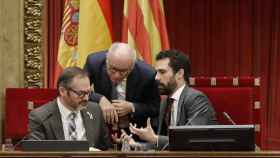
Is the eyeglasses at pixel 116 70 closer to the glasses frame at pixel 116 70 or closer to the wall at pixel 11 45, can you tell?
the glasses frame at pixel 116 70

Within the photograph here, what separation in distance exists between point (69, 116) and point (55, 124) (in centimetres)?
11

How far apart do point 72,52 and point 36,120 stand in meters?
1.93

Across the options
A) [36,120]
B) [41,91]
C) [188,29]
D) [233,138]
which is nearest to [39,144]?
[36,120]

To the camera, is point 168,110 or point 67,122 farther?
point 168,110

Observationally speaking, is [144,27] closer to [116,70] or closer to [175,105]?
[116,70]

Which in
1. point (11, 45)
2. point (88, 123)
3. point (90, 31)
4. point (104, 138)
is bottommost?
point (104, 138)

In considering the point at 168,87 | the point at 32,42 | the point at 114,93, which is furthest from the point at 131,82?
the point at 32,42

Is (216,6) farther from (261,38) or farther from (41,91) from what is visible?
(41,91)

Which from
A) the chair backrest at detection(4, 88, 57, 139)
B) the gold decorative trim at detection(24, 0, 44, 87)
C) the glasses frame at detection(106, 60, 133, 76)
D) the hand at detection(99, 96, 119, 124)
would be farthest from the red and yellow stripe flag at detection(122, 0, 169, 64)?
the hand at detection(99, 96, 119, 124)

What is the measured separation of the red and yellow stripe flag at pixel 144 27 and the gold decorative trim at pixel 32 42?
0.75 metres

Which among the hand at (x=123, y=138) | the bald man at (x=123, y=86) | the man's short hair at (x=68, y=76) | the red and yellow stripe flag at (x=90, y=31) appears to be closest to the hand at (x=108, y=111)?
the bald man at (x=123, y=86)

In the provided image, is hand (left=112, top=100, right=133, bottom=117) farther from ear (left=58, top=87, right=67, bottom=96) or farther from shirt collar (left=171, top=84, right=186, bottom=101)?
ear (left=58, top=87, right=67, bottom=96)

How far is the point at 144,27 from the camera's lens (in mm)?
5438

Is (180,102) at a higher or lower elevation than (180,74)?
lower
